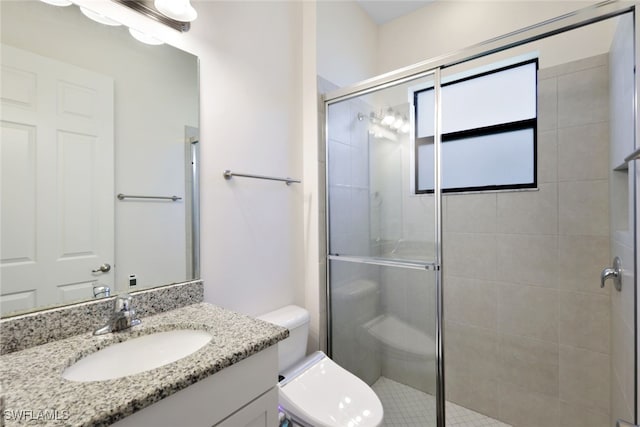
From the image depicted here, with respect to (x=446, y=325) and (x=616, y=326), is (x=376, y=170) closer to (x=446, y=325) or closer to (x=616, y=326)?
(x=446, y=325)

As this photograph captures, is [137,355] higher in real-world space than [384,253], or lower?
lower

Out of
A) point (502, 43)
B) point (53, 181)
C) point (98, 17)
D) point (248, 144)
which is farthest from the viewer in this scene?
point (248, 144)

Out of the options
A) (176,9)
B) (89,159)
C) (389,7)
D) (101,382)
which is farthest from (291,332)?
(389,7)

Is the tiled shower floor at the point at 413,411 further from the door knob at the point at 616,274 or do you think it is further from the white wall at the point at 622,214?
the door knob at the point at 616,274

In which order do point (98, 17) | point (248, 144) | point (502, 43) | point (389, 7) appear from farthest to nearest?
1. point (389, 7)
2. point (248, 144)
3. point (502, 43)
4. point (98, 17)

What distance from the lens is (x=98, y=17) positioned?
1.01 meters

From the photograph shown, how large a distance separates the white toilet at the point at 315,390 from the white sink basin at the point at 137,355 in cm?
56

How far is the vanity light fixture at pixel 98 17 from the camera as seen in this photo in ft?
3.22

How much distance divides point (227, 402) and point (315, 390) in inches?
27.4

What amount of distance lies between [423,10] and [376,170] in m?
1.49

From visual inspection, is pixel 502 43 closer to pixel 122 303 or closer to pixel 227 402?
pixel 227 402

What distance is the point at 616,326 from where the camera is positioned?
1406 mm

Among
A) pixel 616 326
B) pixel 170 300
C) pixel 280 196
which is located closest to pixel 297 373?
pixel 170 300

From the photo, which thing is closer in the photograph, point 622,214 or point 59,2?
point 59,2
